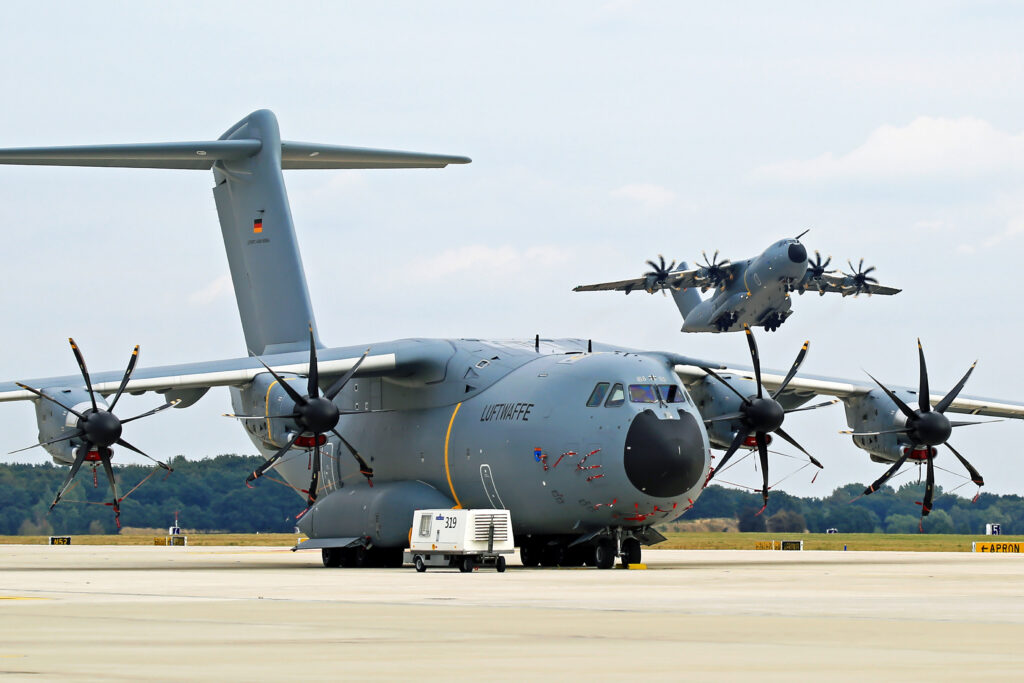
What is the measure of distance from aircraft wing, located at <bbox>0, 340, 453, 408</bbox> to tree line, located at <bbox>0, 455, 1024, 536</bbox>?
26.3 m

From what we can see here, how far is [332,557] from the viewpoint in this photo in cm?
2888

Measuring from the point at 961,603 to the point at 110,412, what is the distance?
1557cm

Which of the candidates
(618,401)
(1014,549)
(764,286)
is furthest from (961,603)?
(764,286)

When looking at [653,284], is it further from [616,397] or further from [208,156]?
[616,397]

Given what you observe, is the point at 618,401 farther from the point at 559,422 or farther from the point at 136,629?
the point at 136,629

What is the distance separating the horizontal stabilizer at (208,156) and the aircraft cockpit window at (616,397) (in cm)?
1122

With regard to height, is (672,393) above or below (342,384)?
below

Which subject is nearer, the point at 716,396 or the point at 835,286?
the point at 716,396

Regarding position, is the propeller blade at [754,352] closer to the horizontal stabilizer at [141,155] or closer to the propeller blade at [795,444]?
the propeller blade at [795,444]

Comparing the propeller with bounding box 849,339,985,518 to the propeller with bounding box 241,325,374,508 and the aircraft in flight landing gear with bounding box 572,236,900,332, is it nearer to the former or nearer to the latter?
the propeller with bounding box 241,325,374,508

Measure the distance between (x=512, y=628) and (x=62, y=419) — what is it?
16.6m

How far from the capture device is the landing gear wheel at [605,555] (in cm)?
2548

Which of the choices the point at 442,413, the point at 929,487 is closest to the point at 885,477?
the point at 929,487

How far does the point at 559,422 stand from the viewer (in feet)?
83.4
